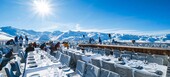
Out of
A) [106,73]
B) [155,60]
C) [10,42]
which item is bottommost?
[155,60]

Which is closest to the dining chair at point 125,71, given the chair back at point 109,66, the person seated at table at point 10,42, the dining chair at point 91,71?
the chair back at point 109,66

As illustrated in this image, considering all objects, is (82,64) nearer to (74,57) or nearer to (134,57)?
(134,57)

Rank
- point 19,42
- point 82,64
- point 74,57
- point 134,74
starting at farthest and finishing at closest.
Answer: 1. point 19,42
2. point 74,57
3. point 82,64
4. point 134,74

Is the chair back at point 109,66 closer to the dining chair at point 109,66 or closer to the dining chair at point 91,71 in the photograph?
the dining chair at point 109,66

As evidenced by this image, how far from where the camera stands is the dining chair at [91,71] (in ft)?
15.1

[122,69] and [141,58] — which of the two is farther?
[141,58]

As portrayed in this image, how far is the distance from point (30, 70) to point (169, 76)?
3510mm

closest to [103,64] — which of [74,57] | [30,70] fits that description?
[30,70]

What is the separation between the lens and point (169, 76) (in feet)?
14.1

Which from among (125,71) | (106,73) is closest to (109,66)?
(125,71)

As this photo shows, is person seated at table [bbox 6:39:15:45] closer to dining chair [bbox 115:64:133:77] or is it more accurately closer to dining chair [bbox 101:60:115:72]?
dining chair [bbox 101:60:115:72]

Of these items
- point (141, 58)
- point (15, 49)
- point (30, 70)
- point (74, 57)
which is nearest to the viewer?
point (30, 70)

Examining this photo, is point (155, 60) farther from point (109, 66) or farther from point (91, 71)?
point (91, 71)

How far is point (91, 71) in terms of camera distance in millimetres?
4918
